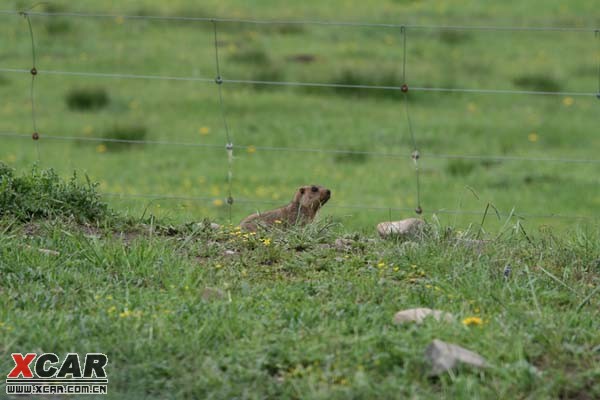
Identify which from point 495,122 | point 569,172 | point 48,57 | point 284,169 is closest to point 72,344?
point 284,169

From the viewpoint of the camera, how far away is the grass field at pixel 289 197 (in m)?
4.89

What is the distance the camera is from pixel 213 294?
5590 mm

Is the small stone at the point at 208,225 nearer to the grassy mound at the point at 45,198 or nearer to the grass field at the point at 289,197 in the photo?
the grass field at the point at 289,197

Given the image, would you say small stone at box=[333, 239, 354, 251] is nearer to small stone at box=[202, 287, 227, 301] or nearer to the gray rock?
the gray rock

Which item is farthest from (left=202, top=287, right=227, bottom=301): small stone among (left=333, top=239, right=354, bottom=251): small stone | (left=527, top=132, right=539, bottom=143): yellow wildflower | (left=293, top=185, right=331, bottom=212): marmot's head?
(left=527, top=132, right=539, bottom=143): yellow wildflower

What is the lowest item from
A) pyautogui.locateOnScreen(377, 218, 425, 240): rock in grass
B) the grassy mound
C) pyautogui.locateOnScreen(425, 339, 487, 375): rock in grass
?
pyautogui.locateOnScreen(425, 339, 487, 375): rock in grass

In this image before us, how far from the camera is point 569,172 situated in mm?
13883

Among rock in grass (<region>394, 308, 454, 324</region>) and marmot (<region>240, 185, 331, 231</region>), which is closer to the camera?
rock in grass (<region>394, 308, 454, 324</region>)

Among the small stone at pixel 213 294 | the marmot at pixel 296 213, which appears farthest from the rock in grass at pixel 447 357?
the marmot at pixel 296 213

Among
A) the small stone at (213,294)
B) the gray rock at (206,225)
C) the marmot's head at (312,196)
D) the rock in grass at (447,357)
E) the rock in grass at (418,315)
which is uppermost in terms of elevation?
the marmot's head at (312,196)

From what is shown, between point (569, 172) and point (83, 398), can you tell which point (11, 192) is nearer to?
point (83, 398)

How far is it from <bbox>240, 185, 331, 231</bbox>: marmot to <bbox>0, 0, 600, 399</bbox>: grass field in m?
0.26

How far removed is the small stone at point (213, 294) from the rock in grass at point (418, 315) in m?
0.90

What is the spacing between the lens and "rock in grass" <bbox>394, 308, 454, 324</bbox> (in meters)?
5.17
